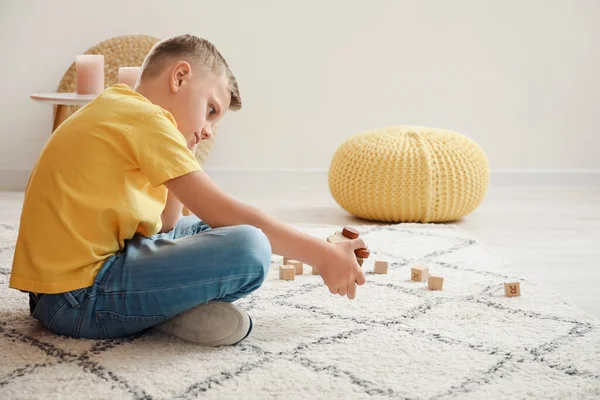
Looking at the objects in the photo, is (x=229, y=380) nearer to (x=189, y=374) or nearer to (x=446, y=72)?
(x=189, y=374)

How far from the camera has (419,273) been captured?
1643 millimetres

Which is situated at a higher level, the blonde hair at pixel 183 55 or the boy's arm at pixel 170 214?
the blonde hair at pixel 183 55

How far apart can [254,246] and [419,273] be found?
0.59m

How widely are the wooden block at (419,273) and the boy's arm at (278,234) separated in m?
0.47

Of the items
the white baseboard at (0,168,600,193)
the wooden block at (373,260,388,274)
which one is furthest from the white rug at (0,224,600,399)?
the white baseboard at (0,168,600,193)

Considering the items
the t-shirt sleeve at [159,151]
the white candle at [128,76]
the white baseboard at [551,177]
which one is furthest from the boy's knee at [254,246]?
the white baseboard at [551,177]

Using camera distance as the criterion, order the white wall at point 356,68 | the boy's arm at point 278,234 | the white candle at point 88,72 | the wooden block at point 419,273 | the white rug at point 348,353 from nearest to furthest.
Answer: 1. the white rug at point 348,353
2. the boy's arm at point 278,234
3. the wooden block at point 419,273
4. the white candle at point 88,72
5. the white wall at point 356,68

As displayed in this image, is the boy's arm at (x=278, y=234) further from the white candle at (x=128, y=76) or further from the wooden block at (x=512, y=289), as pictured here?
the white candle at (x=128, y=76)

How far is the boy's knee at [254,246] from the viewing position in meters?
1.15

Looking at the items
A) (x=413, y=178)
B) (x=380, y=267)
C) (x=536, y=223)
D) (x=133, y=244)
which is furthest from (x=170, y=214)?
(x=536, y=223)

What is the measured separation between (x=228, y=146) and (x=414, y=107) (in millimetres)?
788

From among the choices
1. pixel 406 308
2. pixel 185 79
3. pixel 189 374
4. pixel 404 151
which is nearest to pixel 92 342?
pixel 189 374

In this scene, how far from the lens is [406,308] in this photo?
4.74 feet

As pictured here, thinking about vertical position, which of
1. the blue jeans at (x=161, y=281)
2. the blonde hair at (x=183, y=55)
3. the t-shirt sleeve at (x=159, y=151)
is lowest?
the blue jeans at (x=161, y=281)
